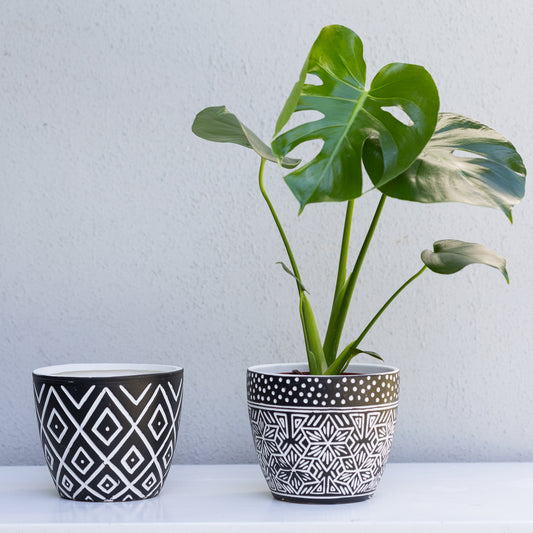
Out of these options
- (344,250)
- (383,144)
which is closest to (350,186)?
(383,144)

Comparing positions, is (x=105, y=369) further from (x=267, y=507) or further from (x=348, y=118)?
(x=348, y=118)

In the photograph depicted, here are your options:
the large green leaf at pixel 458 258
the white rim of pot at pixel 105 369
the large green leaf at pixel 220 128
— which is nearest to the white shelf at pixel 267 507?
the white rim of pot at pixel 105 369

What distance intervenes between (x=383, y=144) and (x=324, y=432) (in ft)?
0.92

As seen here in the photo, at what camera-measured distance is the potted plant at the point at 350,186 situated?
24.5 inches

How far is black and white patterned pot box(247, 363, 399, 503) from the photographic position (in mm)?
705

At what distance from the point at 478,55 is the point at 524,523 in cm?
60

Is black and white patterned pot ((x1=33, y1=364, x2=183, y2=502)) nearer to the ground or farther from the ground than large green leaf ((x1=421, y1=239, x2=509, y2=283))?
nearer to the ground

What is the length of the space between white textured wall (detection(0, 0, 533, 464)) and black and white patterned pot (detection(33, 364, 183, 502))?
8.2 inches

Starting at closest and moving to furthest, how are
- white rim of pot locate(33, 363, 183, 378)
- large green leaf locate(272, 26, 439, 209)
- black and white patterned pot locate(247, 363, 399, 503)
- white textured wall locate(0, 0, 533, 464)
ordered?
large green leaf locate(272, 26, 439, 209) → black and white patterned pot locate(247, 363, 399, 503) → white rim of pot locate(33, 363, 183, 378) → white textured wall locate(0, 0, 533, 464)

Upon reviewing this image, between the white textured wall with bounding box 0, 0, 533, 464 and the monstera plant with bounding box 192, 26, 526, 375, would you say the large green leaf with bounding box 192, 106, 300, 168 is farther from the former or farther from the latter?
the white textured wall with bounding box 0, 0, 533, 464

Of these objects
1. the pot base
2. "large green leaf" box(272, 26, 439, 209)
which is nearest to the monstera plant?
"large green leaf" box(272, 26, 439, 209)

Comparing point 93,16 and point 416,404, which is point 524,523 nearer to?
point 416,404

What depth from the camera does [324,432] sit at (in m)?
0.70

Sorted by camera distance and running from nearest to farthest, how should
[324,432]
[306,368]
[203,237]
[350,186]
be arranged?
1. [350,186]
2. [324,432]
3. [306,368]
4. [203,237]
